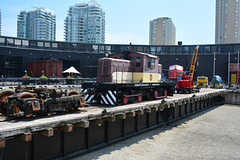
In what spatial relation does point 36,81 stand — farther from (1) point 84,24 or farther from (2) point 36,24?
(2) point 36,24

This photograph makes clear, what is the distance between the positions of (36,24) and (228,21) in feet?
419

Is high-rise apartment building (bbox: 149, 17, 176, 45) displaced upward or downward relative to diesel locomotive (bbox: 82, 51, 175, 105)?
upward

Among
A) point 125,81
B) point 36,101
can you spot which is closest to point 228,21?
point 125,81

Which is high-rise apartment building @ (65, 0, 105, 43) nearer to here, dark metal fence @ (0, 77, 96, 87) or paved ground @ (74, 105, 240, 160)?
dark metal fence @ (0, 77, 96, 87)

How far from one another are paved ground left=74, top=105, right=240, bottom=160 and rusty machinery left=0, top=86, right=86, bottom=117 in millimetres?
2177

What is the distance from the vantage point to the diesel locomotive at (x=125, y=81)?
1144cm

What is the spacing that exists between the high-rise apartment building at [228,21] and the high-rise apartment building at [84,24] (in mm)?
74243

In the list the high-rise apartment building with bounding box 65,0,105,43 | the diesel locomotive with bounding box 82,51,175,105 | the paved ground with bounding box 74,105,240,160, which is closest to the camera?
the paved ground with bounding box 74,105,240,160

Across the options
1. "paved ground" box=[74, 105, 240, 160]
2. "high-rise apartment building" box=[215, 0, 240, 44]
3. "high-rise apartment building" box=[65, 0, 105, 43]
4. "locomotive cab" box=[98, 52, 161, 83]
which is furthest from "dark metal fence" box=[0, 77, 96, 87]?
"high-rise apartment building" box=[65, 0, 105, 43]

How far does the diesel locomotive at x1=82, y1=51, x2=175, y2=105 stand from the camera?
37.5 ft

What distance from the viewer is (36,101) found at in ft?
23.1

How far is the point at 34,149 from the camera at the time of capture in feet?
20.5

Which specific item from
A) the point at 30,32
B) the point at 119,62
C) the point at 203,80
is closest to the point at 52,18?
the point at 30,32

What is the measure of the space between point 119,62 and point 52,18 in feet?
552
